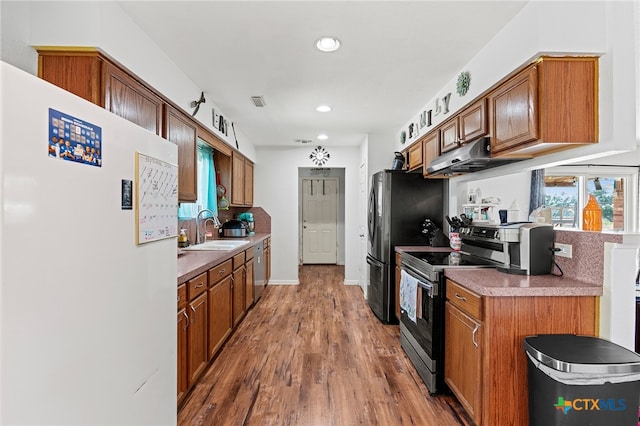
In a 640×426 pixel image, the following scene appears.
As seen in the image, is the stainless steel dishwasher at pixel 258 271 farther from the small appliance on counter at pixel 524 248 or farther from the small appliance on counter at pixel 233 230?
the small appliance on counter at pixel 524 248

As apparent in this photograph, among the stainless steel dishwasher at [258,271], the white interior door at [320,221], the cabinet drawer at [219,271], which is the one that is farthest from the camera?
the white interior door at [320,221]

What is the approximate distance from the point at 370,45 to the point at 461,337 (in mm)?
1957

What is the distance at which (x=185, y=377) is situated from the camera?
2.22 metres

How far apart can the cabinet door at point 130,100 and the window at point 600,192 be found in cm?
392

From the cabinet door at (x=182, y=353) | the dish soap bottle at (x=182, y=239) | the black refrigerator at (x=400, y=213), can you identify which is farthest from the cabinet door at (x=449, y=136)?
the dish soap bottle at (x=182, y=239)

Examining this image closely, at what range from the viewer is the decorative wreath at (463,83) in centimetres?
260

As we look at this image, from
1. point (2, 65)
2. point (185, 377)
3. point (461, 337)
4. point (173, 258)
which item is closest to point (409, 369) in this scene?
point (461, 337)

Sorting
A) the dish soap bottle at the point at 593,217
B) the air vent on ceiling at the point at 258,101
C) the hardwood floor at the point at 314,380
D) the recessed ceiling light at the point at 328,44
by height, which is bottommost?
the hardwood floor at the point at 314,380

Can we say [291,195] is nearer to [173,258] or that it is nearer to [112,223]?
[173,258]

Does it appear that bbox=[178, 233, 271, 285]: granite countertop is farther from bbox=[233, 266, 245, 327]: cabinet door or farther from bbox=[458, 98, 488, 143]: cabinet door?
bbox=[458, 98, 488, 143]: cabinet door

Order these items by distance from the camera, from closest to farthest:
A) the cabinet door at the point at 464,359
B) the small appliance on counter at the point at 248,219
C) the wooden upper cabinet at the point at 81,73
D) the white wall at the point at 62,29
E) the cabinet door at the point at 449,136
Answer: the white wall at the point at 62,29, the wooden upper cabinet at the point at 81,73, the cabinet door at the point at 464,359, the cabinet door at the point at 449,136, the small appliance on counter at the point at 248,219

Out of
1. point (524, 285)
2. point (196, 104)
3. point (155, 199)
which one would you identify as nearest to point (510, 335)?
point (524, 285)

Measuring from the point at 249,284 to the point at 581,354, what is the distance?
11.1ft

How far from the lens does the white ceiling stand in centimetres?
191
